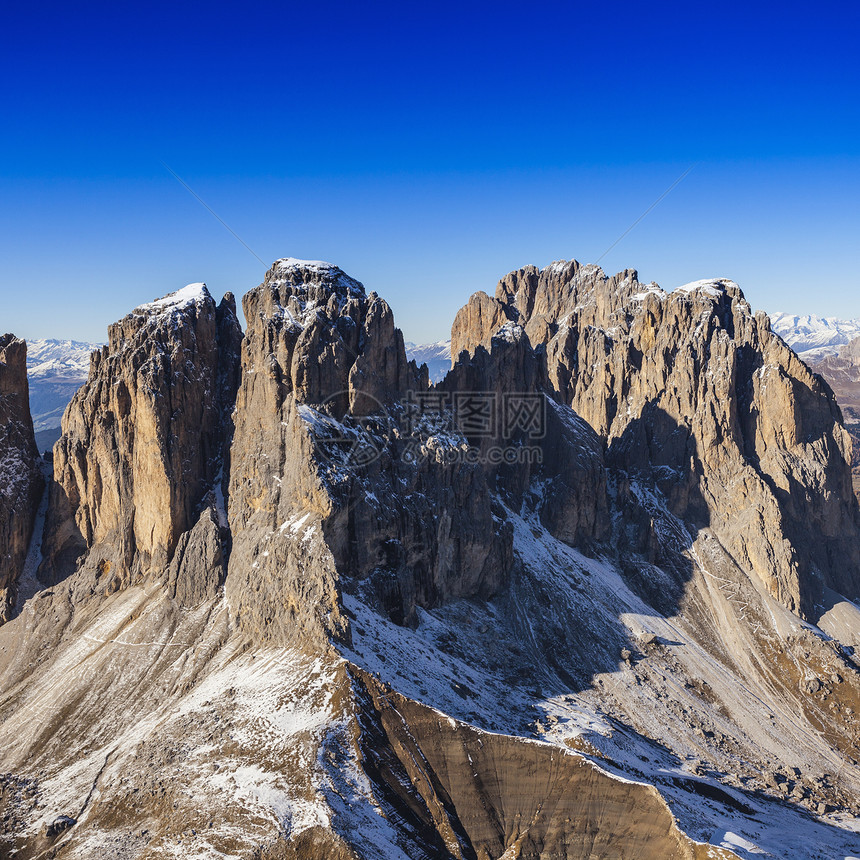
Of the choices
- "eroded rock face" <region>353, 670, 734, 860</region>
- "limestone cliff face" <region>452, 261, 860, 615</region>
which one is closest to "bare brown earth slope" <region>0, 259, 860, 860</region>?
"eroded rock face" <region>353, 670, 734, 860</region>

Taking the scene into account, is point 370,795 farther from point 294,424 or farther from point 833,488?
point 833,488

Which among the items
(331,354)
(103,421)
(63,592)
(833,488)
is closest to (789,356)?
(833,488)

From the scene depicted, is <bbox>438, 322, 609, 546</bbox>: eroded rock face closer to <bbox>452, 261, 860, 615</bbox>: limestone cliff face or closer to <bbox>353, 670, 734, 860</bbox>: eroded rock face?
<bbox>452, 261, 860, 615</bbox>: limestone cliff face

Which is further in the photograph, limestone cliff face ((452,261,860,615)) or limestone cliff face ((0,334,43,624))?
limestone cliff face ((452,261,860,615))

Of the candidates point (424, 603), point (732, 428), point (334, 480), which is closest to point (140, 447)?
point (334, 480)

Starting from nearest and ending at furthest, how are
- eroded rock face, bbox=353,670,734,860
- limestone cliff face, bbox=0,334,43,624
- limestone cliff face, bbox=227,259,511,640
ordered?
eroded rock face, bbox=353,670,734,860
limestone cliff face, bbox=227,259,511,640
limestone cliff face, bbox=0,334,43,624

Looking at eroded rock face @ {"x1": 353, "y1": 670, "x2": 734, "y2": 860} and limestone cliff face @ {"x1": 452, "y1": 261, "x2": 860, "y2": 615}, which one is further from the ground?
limestone cliff face @ {"x1": 452, "y1": 261, "x2": 860, "y2": 615}

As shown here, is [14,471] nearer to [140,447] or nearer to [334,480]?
[140,447]
